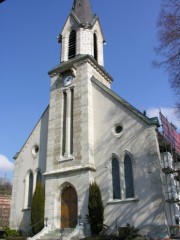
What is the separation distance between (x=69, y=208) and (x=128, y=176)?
490 centimetres

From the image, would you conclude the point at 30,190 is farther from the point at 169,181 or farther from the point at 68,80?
the point at 169,181

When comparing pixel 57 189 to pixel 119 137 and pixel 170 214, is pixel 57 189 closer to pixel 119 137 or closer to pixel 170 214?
pixel 119 137

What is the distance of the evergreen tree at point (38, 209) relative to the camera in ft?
63.5

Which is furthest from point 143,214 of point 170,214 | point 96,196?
point 96,196

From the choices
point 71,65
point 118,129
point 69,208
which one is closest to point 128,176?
point 118,129

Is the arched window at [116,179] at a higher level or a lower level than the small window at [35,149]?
lower

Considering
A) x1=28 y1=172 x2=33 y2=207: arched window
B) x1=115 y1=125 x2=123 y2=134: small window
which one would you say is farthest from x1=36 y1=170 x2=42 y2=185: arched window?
x1=115 y1=125 x2=123 y2=134: small window

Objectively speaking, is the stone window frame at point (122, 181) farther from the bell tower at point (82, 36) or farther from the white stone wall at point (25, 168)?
the bell tower at point (82, 36)

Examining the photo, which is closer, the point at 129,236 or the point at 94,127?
the point at 129,236

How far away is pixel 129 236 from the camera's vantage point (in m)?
14.5

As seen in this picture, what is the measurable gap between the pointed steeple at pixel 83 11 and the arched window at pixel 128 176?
14.5 meters

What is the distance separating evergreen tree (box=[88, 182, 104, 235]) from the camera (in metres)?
16.7

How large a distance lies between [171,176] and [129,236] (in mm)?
5868

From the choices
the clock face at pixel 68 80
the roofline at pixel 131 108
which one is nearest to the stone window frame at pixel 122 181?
the roofline at pixel 131 108
